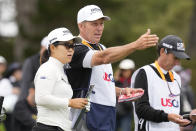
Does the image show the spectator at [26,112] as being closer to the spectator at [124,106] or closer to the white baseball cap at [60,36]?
the spectator at [124,106]

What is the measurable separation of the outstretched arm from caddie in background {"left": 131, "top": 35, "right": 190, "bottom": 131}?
1.01 meters

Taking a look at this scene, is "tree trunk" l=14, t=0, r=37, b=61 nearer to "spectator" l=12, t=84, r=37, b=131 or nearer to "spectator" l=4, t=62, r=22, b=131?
"spectator" l=4, t=62, r=22, b=131

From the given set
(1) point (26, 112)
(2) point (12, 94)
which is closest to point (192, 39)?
(2) point (12, 94)

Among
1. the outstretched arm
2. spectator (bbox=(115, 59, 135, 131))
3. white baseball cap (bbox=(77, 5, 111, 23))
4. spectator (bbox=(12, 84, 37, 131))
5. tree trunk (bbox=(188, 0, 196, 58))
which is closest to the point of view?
the outstretched arm

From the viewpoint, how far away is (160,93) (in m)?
6.97

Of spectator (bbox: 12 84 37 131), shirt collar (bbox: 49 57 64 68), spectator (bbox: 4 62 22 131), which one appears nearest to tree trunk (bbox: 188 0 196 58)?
spectator (bbox: 4 62 22 131)

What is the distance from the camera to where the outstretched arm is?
19.2 feet

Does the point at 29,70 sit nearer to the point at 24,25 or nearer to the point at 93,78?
the point at 93,78

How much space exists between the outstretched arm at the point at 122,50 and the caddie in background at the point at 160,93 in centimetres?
101

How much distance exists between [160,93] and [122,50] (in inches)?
48.3

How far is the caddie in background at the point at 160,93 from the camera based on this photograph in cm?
695

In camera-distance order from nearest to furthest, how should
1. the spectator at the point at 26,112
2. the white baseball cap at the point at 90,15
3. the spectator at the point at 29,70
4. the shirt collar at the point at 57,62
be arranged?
1. the shirt collar at the point at 57,62
2. the white baseball cap at the point at 90,15
3. the spectator at the point at 26,112
4. the spectator at the point at 29,70

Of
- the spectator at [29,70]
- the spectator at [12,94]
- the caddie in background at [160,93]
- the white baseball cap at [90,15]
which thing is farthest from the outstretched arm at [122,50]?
the spectator at [12,94]

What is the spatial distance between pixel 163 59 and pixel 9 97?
18.7 feet
